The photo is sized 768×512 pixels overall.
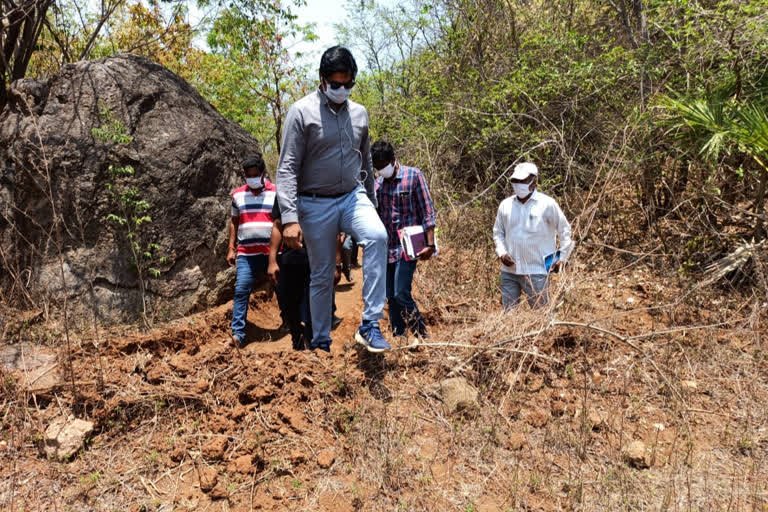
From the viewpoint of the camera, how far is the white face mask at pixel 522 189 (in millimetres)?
4203

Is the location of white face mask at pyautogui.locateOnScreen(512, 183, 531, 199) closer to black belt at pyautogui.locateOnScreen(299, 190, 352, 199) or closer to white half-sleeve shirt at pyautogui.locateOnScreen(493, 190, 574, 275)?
white half-sleeve shirt at pyautogui.locateOnScreen(493, 190, 574, 275)

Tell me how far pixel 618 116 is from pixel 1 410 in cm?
780

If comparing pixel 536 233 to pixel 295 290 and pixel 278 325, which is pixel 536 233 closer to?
pixel 295 290

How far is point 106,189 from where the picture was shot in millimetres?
5375

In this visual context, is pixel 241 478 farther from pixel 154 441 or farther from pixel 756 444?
pixel 756 444

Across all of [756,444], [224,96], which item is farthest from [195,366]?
[224,96]

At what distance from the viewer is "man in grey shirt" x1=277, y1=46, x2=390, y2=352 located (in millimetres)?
3139

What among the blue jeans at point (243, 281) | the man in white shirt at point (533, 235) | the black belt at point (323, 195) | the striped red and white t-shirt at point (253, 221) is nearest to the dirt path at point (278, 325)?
the blue jeans at point (243, 281)

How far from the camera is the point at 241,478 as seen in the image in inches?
106

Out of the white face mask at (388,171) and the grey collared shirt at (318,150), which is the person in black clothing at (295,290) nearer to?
the white face mask at (388,171)

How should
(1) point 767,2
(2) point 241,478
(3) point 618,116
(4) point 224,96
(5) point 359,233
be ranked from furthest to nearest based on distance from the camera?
1. (4) point 224,96
2. (3) point 618,116
3. (1) point 767,2
4. (5) point 359,233
5. (2) point 241,478

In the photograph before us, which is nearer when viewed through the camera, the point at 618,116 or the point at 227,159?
the point at 227,159

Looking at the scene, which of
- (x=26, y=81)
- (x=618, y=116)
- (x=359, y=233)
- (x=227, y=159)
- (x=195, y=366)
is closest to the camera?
(x=359, y=233)

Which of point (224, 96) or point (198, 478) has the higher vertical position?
point (224, 96)
